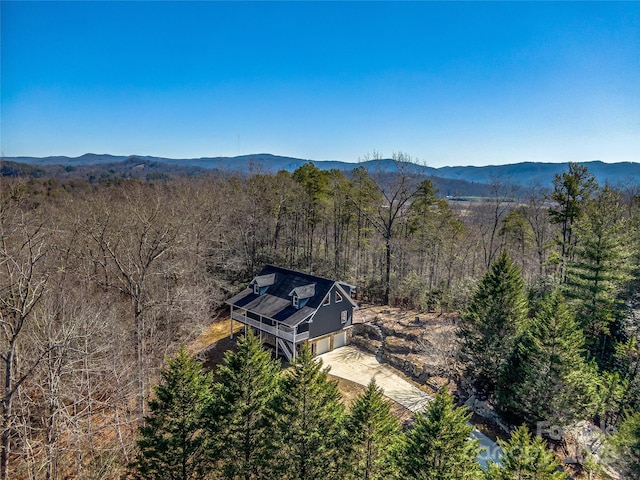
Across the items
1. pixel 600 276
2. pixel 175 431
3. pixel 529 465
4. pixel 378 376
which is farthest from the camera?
pixel 378 376

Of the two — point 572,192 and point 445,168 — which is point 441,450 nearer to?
point 572,192

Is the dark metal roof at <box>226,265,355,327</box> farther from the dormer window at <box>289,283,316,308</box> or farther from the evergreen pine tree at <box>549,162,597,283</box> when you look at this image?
the evergreen pine tree at <box>549,162,597,283</box>

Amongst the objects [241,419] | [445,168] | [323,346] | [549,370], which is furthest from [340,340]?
[445,168]

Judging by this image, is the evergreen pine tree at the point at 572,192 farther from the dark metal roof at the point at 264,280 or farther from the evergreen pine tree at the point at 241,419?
the evergreen pine tree at the point at 241,419

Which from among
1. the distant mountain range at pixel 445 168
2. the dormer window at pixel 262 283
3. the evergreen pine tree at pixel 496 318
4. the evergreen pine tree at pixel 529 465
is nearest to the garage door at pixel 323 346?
the dormer window at pixel 262 283

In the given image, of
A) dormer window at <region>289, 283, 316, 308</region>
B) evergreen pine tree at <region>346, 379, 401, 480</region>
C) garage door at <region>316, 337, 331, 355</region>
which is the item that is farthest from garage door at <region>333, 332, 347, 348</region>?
evergreen pine tree at <region>346, 379, 401, 480</region>

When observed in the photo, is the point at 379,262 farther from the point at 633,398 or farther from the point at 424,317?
the point at 633,398

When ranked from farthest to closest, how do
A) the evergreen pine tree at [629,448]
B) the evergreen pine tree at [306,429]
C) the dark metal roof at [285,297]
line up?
the dark metal roof at [285,297] < the evergreen pine tree at [629,448] < the evergreen pine tree at [306,429]
